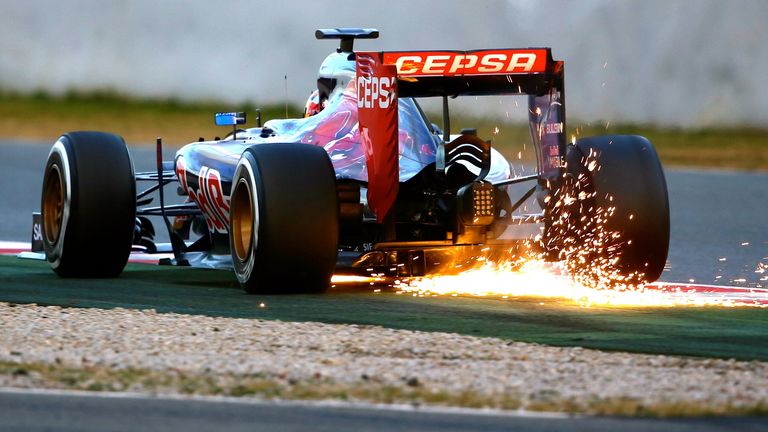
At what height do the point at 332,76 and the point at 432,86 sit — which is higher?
the point at 332,76

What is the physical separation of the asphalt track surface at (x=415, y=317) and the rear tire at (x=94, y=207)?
0.21 metres

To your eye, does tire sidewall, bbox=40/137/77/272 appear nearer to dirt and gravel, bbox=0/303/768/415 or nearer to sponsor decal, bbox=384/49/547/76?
sponsor decal, bbox=384/49/547/76

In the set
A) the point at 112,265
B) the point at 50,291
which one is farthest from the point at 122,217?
the point at 50,291

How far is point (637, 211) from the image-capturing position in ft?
33.6

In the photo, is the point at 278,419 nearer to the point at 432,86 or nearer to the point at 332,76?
the point at 432,86

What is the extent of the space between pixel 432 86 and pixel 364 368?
12.9 ft

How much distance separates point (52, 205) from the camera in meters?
12.0

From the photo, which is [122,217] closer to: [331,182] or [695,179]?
[331,182]

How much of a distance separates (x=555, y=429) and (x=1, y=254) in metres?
9.43

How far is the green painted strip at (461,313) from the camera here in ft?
25.5

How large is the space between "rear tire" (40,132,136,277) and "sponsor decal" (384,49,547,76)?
8.20ft

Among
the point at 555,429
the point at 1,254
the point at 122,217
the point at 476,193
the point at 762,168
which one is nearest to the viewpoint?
the point at 555,429

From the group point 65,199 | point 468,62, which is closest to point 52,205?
point 65,199

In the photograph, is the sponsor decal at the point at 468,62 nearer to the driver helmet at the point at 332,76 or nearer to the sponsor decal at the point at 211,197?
the driver helmet at the point at 332,76
